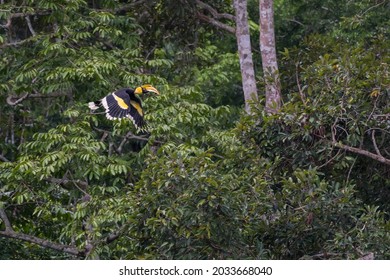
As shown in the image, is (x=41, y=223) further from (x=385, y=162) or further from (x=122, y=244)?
(x=385, y=162)

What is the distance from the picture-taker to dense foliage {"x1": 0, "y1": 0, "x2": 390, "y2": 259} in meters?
9.16

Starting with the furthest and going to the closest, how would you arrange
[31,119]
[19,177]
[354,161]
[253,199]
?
[31,119], [19,177], [354,161], [253,199]

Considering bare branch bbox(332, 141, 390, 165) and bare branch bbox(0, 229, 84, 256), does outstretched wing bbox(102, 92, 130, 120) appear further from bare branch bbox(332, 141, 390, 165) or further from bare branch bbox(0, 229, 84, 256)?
bare branch bbox(332, 141, 390, 165)

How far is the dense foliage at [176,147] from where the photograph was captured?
916 cm

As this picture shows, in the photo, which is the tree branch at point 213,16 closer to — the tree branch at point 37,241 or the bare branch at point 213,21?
the bare branch at point 213,21

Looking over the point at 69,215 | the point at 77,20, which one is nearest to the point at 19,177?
the point at 69,215

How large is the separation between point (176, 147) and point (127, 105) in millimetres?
662

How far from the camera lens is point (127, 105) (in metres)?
10.9

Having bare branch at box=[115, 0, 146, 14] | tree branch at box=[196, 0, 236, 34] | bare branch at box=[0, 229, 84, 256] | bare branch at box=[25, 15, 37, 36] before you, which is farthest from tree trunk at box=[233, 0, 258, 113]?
bare branch at box=[0, 229, 84, 256]

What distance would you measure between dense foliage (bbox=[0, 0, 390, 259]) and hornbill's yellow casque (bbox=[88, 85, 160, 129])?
1.66 feet

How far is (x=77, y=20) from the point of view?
1286 centimetres

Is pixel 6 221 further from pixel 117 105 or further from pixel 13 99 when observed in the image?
pixel 117 105

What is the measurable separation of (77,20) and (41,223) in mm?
2174
